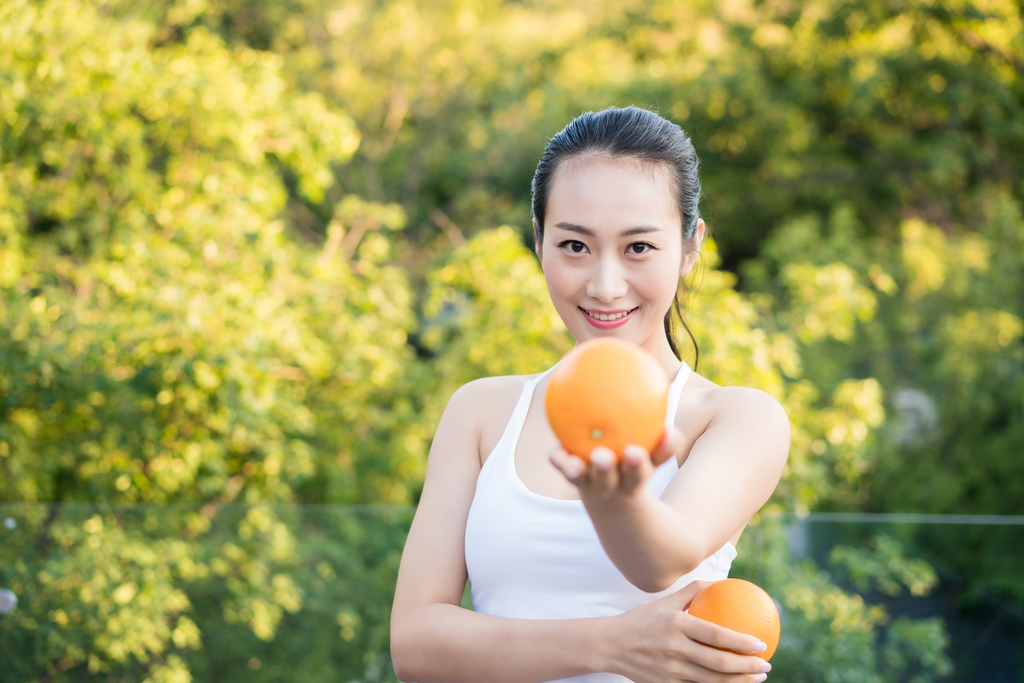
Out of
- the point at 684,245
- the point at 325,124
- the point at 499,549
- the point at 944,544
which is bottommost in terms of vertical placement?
the point at 944,544

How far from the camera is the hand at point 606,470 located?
33.4 inches

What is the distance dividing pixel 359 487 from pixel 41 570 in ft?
8.32

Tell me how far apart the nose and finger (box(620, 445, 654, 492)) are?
0.46 metres

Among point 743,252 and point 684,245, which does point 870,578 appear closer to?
point 684,245

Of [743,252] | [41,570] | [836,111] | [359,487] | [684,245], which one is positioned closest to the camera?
[684,245]

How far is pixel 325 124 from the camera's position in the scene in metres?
4.18

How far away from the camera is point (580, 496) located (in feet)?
3.54

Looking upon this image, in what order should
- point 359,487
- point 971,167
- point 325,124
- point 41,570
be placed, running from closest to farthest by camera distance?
point 41,570 → point 325,124 → point 359,487 → point 971,167

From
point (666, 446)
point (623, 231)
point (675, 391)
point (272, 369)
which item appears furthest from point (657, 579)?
point (272, 369)

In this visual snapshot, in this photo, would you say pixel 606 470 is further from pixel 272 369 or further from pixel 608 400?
pixel 272 369

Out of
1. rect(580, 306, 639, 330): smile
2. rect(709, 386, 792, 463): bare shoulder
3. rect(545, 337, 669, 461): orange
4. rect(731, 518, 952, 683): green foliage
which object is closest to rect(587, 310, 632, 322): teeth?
rect(580, 306, 639, 330): smile

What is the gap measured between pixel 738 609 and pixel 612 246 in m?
0.57

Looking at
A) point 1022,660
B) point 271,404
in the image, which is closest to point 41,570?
point 271,404

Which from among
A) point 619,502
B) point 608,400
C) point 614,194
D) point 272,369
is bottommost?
point 272,369
